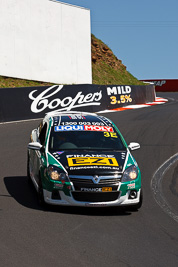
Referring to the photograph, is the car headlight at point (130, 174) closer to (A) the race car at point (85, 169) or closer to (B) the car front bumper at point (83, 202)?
(A) the race car at point (85, 169)

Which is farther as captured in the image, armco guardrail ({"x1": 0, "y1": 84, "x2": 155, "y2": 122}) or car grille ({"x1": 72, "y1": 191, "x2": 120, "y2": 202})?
armco guardrail ({"x1": 0, "y1": 84, "x2": 155, "y2": 122})

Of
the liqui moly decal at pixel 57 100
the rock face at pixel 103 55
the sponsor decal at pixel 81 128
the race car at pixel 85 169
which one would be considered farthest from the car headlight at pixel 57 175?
the rock face at pixel 103 55

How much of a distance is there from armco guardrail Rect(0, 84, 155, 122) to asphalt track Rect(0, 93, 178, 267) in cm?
935

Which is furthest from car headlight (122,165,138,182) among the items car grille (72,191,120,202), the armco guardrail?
the armco guardrail

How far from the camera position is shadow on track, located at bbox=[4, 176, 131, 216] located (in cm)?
823

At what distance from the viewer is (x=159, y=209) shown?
8594 millimetres

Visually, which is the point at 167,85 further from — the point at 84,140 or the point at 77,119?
the point at 84,140

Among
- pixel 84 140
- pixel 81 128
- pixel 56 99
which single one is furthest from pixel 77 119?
pixel 56 99

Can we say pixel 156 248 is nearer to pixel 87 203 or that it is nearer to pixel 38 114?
pixel 87 203

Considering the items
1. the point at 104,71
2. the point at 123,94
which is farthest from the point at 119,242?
the point at 104,71

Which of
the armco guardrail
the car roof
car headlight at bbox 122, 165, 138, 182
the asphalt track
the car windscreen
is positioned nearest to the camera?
the asphalt track

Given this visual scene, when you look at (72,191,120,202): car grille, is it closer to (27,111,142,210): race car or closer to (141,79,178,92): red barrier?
(27,111,142,210): race car

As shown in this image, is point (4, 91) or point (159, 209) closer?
point (159, 209)

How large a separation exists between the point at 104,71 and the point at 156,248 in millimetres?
39140
